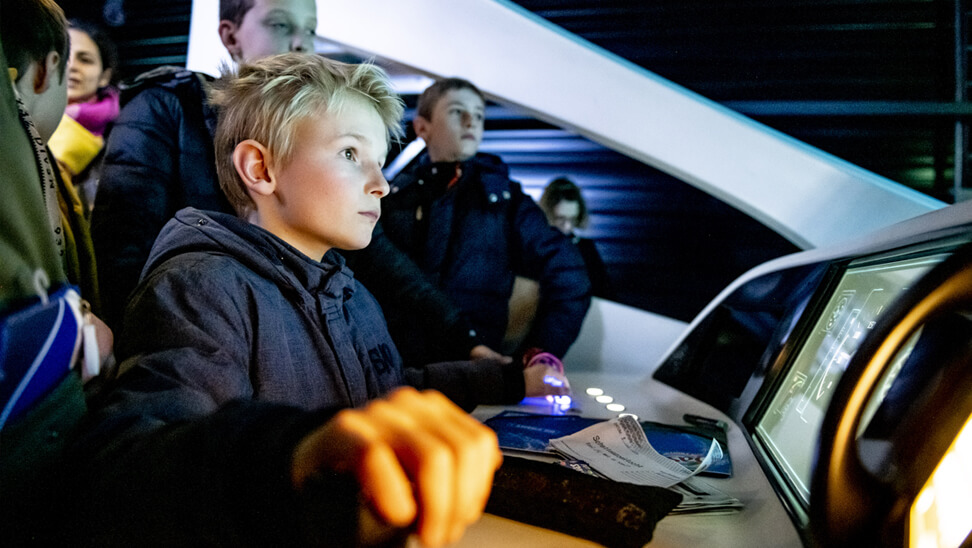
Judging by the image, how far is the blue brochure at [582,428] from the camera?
84cm

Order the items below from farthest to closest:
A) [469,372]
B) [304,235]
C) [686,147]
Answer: [686,147] < [469,372] < [304,235]

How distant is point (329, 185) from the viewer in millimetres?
871

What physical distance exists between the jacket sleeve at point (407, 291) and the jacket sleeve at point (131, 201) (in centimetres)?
46

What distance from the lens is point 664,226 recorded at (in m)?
2.42

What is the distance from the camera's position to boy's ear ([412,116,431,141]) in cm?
184

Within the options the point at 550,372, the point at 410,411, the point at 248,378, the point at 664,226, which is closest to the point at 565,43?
the point at 664,226

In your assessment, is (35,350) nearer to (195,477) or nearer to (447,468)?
(195,477)

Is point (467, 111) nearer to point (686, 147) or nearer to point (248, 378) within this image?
point (686, 147)

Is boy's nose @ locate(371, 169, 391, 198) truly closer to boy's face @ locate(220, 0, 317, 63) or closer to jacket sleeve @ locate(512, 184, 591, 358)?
boy's face @ locate(220, 0, 317, 63)

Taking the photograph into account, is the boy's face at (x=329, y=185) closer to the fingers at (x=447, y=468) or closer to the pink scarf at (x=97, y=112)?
the fingers at (x=447, y=468)

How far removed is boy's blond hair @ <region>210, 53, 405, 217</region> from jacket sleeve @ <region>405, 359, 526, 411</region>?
0.44 m

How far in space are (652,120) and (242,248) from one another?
1821 millimetres

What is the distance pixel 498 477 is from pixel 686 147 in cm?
183

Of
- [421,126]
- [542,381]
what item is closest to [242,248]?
[542,381]
